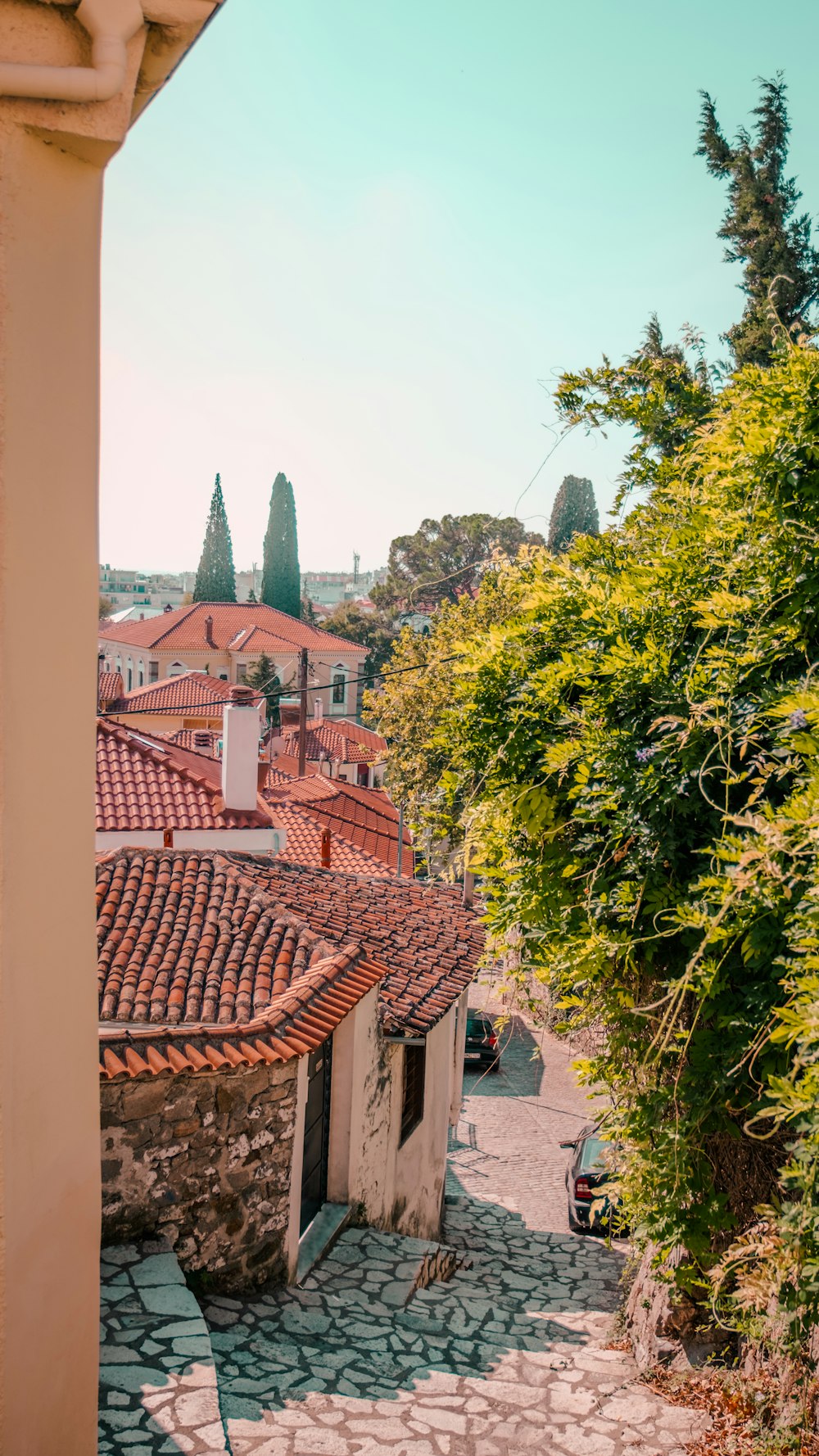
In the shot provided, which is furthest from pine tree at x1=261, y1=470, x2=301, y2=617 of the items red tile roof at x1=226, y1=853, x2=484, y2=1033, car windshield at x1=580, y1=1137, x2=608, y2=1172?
car windshield at x1=580, y1=1137, x2=608, y2=1172

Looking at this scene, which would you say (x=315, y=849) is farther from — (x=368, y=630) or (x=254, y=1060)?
(x=368, y=630)

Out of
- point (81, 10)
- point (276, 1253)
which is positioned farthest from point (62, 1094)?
point (276, 1253)

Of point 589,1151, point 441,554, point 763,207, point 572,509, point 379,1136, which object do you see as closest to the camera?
point 379,1136

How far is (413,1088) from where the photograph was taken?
11.3 meters

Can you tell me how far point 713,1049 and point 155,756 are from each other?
1246 centimetres

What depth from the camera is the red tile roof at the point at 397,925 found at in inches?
390

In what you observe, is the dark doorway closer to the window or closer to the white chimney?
the window

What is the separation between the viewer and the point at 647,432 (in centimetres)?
668

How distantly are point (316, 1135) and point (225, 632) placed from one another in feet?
184

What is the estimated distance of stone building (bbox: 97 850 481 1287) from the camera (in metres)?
6.70

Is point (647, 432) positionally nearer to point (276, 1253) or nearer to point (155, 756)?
point (276, 1253)

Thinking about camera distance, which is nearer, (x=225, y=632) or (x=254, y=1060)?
(x=254, y=1060)

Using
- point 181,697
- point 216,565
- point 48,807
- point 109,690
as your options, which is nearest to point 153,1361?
point 48,807

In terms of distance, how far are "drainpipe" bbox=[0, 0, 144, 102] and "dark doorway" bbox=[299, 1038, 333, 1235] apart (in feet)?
21.7
